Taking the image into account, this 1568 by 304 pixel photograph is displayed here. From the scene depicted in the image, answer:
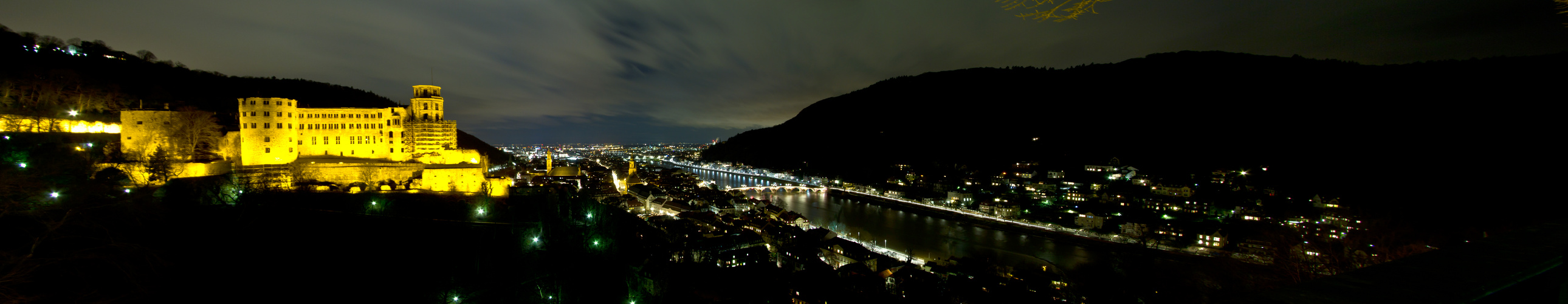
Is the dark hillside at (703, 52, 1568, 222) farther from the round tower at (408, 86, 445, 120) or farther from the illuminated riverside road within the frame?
the round tower at (408, 86, 445, 120)

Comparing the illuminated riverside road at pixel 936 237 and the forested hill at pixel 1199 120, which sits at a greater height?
the forested hill at pixel 1199 120

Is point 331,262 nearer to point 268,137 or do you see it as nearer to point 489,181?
point 489,181

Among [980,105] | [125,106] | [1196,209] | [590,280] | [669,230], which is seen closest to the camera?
[590,280]

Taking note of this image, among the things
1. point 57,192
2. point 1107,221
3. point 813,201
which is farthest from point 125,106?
point 1107,221

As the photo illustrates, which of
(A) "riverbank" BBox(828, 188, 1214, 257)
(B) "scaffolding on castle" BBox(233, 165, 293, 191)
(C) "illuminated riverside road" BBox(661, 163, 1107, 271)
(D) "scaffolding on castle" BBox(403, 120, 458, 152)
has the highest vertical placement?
(D) "scaffolding on castle" BBox(403, 120, 458, 152)

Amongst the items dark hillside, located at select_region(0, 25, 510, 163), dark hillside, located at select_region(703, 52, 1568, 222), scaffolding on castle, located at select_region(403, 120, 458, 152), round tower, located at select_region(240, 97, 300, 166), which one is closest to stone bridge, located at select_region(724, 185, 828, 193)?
dark hillside, located at select_region(703, 52, 1568, 222)

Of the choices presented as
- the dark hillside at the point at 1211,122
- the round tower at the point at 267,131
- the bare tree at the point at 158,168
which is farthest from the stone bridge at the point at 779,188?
the bare tree at the point at 158,168

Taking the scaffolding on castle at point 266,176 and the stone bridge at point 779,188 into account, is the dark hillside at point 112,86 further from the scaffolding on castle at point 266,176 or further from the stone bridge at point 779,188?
the stone bridge at point 779,188
